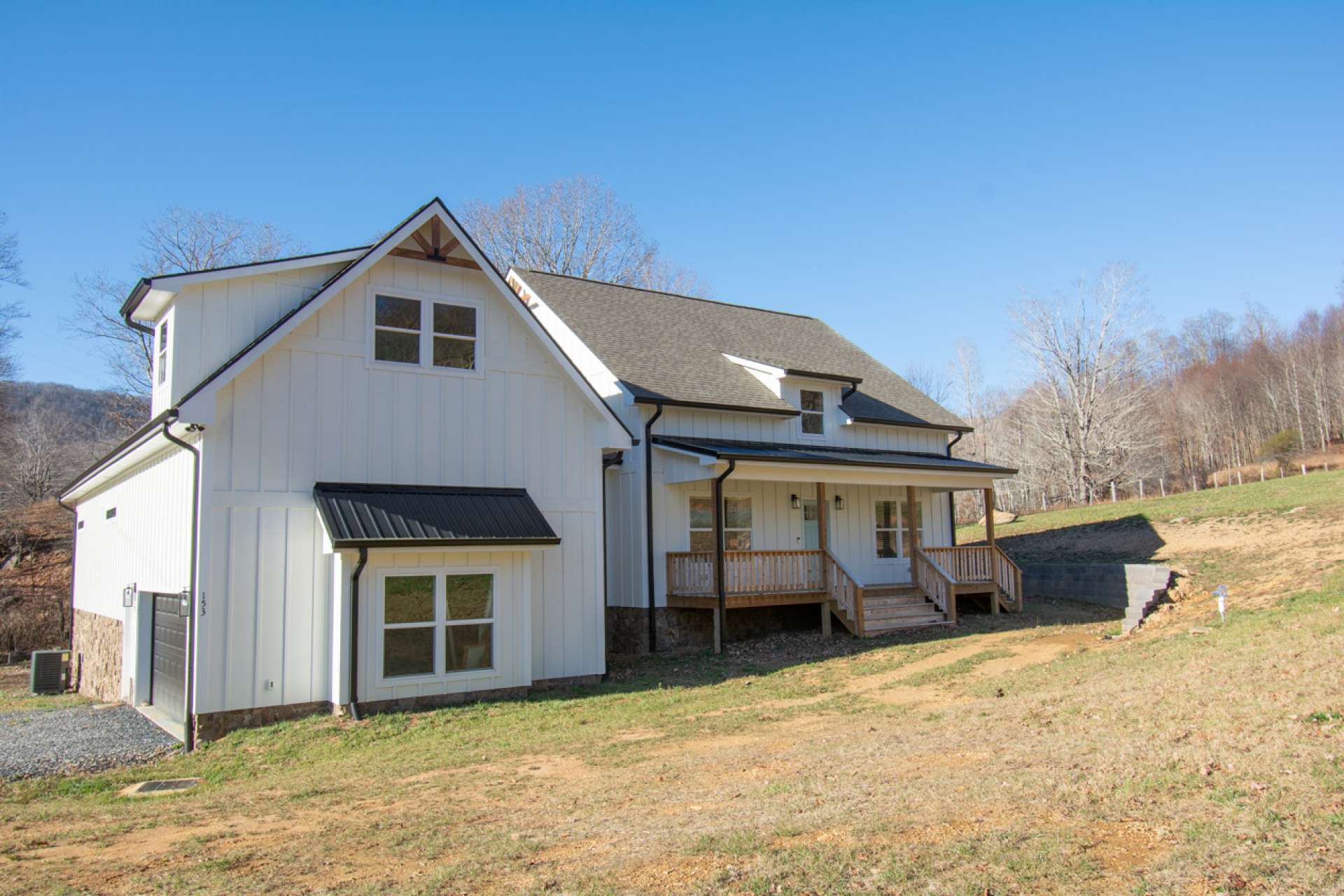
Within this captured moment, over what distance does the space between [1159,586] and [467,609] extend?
14.6 meters

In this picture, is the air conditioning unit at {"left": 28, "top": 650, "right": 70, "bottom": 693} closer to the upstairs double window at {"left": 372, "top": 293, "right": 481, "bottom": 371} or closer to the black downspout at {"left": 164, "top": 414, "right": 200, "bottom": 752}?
the black downspout at {"left": 164, "top": 414, "right": 200, "bottom": 752}

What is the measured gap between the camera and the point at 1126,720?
27.0 feet

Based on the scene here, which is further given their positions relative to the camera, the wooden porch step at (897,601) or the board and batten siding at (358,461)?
the wooden porch step at (897,601)

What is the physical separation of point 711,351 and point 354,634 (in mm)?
12520

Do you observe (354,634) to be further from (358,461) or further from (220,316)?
(220,316)

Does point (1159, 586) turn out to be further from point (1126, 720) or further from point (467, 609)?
point (467, 609)

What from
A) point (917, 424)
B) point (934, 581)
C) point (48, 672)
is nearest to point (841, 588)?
point (934, 581)

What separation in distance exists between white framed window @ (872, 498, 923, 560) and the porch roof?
1187mm

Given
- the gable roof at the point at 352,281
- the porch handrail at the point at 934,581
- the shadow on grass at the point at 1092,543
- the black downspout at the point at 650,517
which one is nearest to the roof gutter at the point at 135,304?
the gable roof at the point at 352,281

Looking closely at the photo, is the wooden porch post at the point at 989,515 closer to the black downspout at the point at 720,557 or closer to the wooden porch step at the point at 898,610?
the wooden porch step at the point at 898,610

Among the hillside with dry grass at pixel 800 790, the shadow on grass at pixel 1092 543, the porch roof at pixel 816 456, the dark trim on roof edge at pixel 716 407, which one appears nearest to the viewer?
the hillside with dry grass at pixel 800 790

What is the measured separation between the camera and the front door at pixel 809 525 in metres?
20.5

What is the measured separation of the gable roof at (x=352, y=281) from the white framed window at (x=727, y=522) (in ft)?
14.2

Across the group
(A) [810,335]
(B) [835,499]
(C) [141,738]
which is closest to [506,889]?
(C) [141,738]
